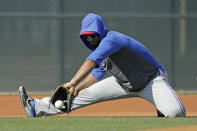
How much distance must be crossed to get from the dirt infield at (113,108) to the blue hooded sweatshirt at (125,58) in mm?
1869

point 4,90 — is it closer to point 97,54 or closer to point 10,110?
point 10,110

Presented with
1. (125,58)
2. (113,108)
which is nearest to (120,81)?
(125,58)

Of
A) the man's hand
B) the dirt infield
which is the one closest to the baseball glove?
the man's hand

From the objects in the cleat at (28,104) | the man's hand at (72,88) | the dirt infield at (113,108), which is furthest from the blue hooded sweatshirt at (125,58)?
the dirt infield at (113,108)

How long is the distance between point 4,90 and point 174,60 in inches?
152

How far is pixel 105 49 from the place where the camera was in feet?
22.4

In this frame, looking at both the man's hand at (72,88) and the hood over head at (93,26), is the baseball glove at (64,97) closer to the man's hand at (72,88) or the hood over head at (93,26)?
the man's hand at (72,88)

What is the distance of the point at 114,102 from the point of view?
36.8ft

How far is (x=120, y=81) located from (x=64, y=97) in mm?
760

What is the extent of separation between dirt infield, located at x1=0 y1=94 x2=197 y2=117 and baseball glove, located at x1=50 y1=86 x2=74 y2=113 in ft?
5.81

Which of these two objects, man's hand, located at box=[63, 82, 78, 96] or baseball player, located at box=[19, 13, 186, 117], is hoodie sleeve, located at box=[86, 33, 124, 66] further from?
man's hand, located at box=[63, 82, 78, 96]

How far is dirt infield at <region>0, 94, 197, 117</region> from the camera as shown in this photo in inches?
371

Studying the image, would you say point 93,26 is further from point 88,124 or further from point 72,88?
point 88,124

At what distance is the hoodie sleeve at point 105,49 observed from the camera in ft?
22.3
